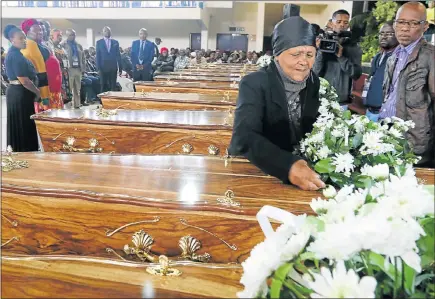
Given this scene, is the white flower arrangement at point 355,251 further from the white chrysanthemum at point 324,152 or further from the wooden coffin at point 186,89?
the wooden coffin at point 186,89

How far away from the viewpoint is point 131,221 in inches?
54.5

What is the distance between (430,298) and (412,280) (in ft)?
0.17

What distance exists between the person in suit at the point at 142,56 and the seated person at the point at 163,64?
9.2 inches

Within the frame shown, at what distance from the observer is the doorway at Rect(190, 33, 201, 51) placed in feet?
54.0

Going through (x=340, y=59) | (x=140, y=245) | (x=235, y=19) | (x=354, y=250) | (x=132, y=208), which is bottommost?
(x=140, y=245)

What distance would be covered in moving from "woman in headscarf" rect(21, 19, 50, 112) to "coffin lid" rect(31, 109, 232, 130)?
5.67 feet

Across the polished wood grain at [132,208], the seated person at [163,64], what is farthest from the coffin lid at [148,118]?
the seated person at [163,64]

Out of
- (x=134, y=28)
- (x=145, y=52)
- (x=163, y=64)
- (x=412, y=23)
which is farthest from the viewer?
(x=134, y=28)

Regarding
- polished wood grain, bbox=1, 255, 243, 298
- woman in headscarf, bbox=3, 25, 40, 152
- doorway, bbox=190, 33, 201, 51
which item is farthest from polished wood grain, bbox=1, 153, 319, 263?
doorway, bbox=190, 33, 201, 51

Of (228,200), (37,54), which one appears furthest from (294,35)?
(37,54)

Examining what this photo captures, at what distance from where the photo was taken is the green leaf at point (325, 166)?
1.37m

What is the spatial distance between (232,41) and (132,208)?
54.5ft

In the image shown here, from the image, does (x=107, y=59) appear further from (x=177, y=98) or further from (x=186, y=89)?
(x=177, y=98)

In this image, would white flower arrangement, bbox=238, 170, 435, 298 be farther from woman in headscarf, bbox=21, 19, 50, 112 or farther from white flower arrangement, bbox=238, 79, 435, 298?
woman in headscarf, bbox=21, 19, 50, 112
